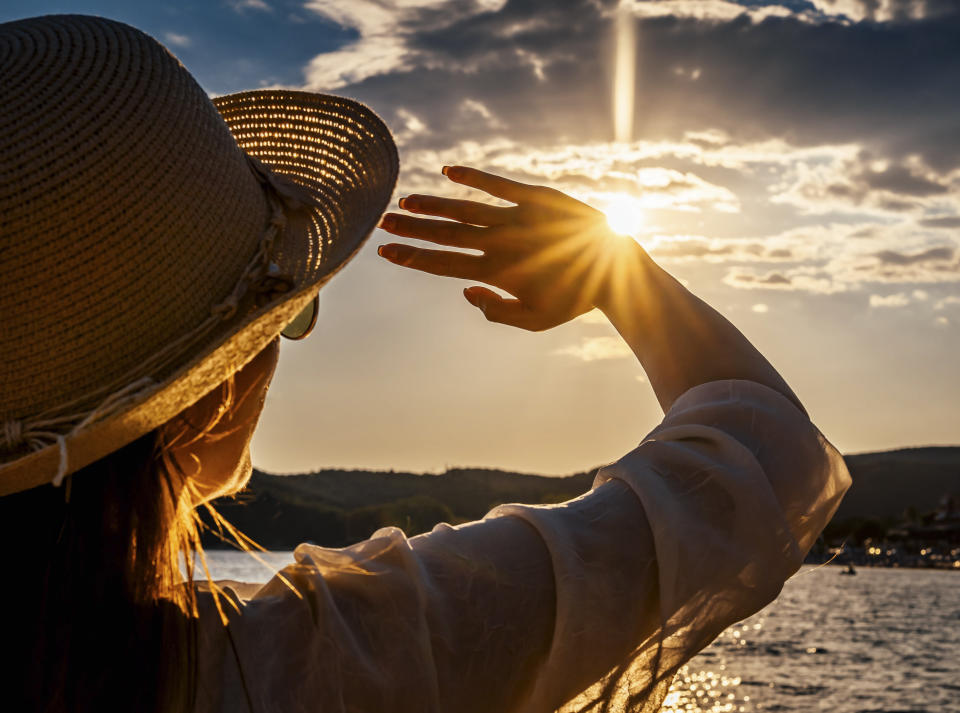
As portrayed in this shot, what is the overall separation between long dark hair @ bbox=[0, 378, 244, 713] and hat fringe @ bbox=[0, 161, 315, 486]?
6 centimetres

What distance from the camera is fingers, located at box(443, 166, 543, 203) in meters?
1.34

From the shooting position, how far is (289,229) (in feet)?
4.01

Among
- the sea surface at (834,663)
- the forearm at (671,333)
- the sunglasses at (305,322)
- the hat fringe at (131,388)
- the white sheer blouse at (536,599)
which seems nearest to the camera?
the hat fringe at (131,388)

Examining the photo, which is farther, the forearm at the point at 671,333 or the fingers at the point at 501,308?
the fingers at the point at 501,308

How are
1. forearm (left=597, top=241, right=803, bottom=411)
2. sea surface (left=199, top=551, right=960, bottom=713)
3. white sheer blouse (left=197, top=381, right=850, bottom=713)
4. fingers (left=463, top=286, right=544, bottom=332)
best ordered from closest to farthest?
white sheer blouse (left=197, top=381, right=850, bottom=713) → forearm (left=597, top=241, right=803, bottom=411) → fingers (left=463, top=286, right=544, bottom=332) → sea surface (left=199, top=551, right=960, bottom=713)

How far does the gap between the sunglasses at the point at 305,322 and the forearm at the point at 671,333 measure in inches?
19.8

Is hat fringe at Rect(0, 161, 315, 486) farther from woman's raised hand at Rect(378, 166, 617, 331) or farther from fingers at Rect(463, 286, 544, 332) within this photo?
fingers at Rect(463, 286, 544, 332)

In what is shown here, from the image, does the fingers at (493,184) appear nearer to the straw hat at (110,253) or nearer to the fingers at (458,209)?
the fingers at (458,209)

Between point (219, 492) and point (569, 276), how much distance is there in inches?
26.0

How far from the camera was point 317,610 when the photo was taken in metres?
1.05

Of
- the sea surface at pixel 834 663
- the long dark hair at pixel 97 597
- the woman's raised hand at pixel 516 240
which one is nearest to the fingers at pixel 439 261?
the woman's raised hand at pixel 516 240

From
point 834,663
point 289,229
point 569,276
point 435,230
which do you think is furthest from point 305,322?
point 834,663

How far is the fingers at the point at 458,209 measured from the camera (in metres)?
1.33

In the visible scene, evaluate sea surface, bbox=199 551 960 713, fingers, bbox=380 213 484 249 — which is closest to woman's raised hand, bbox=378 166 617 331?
fingers, bbox=380 213 484 249
